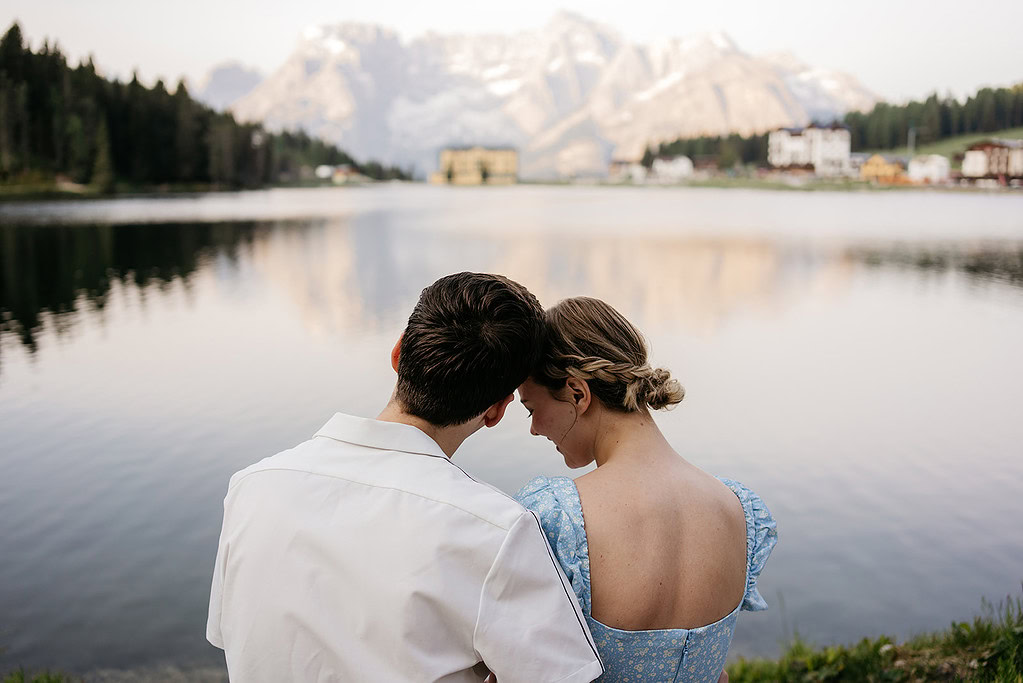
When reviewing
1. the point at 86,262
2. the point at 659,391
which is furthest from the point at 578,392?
the point at 86,262

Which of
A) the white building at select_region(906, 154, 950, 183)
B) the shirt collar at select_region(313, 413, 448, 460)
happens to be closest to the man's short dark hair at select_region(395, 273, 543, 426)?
the shirt collar at select_region(313, 413, 448, 460)

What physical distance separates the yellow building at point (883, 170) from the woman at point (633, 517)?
472 feet

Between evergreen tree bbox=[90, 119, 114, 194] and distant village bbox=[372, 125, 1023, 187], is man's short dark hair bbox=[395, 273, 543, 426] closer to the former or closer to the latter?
evergreen tree bbox=[90, 119, 114, 194]

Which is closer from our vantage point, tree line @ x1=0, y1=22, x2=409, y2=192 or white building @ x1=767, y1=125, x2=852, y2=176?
tree line @ x1=0, y1=22, x2=409, y2=192

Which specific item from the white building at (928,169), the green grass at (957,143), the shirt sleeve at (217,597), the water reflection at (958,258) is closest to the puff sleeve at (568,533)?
the shirt sleeve at (217,597)

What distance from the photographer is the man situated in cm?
176

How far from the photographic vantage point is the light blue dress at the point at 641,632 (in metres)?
2.26

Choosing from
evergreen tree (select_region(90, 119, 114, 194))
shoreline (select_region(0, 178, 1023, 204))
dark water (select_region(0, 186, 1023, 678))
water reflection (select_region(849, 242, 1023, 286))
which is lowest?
dark water (select_region(0, 186, 1023, 678))

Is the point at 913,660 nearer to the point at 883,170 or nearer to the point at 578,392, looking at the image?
the point at 578,392

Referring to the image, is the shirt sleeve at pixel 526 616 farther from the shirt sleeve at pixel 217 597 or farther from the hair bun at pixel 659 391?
the hair bun at pixel 659 391

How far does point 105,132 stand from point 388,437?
95.8 metres

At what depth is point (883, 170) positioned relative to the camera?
13812cm

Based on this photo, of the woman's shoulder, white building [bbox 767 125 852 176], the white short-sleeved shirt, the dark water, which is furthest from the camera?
white building [bbox 767 125 852 176]

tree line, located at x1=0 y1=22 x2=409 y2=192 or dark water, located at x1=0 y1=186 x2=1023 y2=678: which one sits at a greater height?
tree line, located at x1=0 y1=22 x2=409 y2=192
